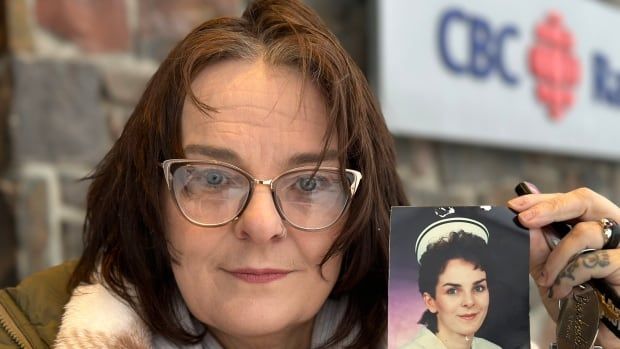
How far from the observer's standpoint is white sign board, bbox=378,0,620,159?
8.52 feet

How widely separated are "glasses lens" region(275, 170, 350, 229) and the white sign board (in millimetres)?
1444

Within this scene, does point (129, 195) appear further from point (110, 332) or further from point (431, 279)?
point (431, 279)

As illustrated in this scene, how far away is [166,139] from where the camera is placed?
3.43 feet

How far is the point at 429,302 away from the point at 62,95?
124cm

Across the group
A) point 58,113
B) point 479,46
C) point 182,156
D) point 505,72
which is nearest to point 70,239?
point 58,113

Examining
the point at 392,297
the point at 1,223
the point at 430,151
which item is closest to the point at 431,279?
the point at 392,297

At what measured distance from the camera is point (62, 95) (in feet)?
6.04

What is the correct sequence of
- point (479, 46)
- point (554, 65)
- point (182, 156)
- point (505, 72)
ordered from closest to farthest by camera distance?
point (182, 156) → point (479, 46) → point (505, 72) → point (554, 65)

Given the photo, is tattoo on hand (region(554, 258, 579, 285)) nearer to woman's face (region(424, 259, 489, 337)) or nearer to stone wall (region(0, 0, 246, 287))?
woman's face (region(424, 259, 489, 337))

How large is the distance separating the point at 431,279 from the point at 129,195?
468 millimetres

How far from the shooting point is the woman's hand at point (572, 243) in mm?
951

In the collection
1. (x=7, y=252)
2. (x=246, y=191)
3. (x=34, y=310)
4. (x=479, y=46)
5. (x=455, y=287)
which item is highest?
(x=479, y=46)

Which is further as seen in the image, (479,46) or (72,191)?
(479,46)

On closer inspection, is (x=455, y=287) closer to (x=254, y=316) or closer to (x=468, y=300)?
(x=468, y=300)
